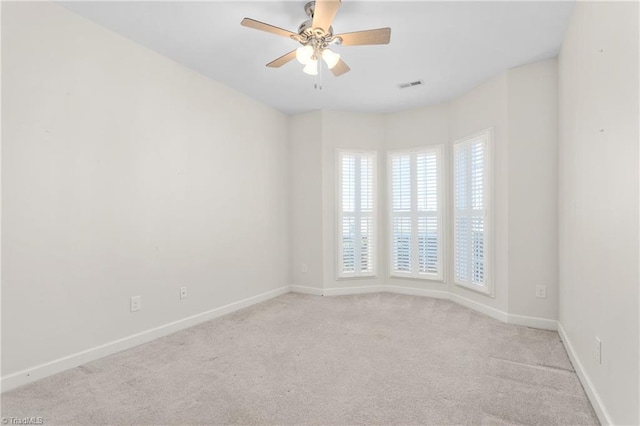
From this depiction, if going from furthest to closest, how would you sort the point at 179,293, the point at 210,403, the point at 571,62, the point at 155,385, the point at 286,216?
the point at 286,216, the point at 179,293, the point at 571,62, the point at 155,385, the point at 210,403

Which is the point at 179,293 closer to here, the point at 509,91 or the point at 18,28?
the point at 18,28

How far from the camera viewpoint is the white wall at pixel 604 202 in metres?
1.40

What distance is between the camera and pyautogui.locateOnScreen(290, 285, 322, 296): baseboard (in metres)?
4.51

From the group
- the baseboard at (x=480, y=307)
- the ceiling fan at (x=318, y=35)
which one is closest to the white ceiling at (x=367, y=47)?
the ceiling fan at (x=318, y=35)

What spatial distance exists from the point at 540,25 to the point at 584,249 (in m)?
1.75

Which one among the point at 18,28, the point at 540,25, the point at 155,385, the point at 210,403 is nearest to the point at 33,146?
the point at 18,28

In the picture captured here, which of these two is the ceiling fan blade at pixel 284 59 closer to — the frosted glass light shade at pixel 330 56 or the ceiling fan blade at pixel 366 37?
the frosted glass light shade at pixel 330 56

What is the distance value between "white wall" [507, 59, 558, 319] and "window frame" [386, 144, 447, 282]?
3.38 feet

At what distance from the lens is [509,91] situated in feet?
10.8

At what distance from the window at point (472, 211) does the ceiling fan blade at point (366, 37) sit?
1.91 m

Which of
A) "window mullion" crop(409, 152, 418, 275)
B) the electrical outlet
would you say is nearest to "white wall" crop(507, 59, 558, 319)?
"window mullion" crop(409, 152, 418, 275)

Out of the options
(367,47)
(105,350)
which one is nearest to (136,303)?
(105,350)

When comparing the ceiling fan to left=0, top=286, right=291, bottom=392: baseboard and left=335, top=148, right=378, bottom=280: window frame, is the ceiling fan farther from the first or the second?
left=0, top=286, right=291, bottom=392: baseboard

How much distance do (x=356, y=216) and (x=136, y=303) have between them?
2848 millimetres
